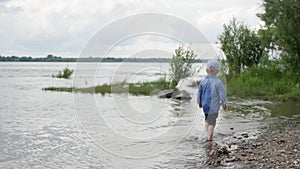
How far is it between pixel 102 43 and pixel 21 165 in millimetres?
4476

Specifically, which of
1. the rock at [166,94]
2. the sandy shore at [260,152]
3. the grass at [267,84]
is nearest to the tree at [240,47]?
the grass at [267,84]

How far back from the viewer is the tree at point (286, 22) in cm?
2900

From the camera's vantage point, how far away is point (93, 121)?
59.3 ft

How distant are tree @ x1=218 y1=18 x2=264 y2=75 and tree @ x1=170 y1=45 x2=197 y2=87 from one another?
5.78m

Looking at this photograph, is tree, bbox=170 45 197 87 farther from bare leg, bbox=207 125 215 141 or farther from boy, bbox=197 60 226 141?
boy, bbox=197 60 226 141

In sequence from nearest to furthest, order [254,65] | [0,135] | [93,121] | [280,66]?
[0,135] < [93,121] < [280,66] < [254,65]

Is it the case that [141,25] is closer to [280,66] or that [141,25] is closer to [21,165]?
[21,165]

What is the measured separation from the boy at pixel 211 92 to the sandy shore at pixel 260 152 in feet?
3.65

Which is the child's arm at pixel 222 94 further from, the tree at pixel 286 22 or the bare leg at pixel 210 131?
the tree at pixel 286 22

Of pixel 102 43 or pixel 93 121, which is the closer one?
pixel 102 43

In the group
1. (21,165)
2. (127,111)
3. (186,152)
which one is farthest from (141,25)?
(127,111)

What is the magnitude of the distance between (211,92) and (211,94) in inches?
2.5

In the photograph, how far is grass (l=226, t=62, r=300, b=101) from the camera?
95.1 ft

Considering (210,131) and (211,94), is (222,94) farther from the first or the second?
(210,131)
